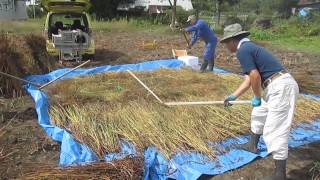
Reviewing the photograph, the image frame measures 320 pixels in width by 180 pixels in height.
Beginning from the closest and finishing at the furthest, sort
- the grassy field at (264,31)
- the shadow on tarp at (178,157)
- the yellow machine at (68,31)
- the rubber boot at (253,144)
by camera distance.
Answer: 1. the shadow on tarp at (178,157)
2. the rubber boot at (253,144)
3. the yellow machine at (68,31)
4. the grassy field at (264,31)

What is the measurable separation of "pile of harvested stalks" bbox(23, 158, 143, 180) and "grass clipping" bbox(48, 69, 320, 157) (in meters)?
0.68

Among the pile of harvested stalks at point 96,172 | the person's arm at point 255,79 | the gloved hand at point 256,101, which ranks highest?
the person's arm at point 255,79

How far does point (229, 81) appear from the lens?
7215mm

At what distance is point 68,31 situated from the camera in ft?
31.7

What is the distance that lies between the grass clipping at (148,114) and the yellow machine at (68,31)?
2.83 m

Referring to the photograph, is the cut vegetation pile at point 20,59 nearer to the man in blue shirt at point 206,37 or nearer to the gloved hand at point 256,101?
the man in blue shirt at point 206,37

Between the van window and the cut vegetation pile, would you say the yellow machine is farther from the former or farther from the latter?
the cut vegetation pile

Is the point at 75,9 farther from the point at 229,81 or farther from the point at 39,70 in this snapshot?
the point at 229,81

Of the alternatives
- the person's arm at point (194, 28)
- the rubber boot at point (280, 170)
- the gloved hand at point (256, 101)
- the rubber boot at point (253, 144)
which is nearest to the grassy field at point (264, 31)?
the person's arm at point (194, 28)

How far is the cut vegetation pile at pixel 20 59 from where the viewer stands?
6.75m

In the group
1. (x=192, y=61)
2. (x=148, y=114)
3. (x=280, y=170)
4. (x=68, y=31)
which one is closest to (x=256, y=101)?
(x=280, y=170)

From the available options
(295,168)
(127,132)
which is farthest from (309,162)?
(127,132)

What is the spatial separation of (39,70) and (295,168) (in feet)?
19.7

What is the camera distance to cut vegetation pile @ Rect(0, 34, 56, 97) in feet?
22.1
